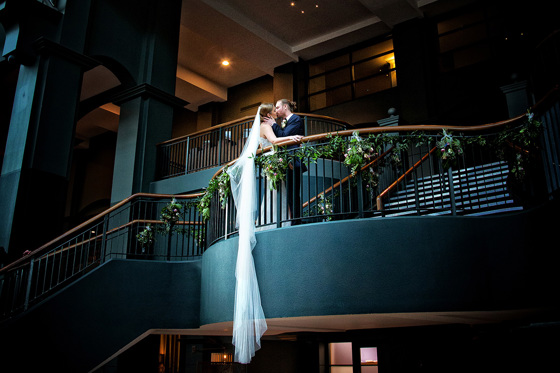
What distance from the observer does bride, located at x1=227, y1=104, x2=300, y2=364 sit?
4.95 metres

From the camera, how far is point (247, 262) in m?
5.32

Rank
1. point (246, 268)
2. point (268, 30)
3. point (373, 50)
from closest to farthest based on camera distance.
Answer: point (246, 268) → point (268, 30) → point (373, 50)

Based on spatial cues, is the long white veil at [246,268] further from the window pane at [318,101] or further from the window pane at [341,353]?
the window pane at [318,101]

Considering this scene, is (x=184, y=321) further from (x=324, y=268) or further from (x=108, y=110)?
(x=108, y=110)

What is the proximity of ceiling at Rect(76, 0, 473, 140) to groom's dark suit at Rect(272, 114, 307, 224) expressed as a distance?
8.12 meters

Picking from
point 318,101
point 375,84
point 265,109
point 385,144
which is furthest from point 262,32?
point 385,144

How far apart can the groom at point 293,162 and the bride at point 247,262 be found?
7.6 inches

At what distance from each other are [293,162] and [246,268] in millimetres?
1383

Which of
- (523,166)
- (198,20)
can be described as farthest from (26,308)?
(198,20)

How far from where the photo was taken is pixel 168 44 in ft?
40.0

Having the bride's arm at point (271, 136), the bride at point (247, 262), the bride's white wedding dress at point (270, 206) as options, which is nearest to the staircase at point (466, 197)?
the bride's white wedding dress at point (270, 206)

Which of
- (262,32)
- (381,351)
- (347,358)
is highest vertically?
(262,32)

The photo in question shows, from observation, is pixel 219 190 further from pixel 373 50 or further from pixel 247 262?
pixel 373 50

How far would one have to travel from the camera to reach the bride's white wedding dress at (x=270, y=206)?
5848 millimetres
